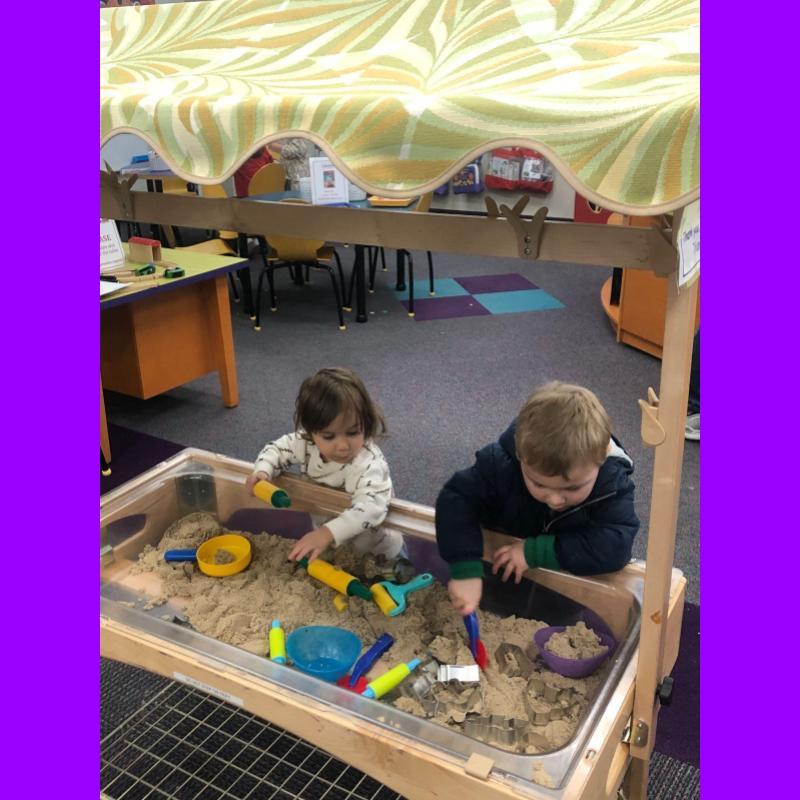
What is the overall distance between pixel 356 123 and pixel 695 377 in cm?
173

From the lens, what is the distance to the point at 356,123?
81 cm

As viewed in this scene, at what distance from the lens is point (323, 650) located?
141 cm

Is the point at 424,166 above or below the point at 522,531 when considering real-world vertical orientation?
above

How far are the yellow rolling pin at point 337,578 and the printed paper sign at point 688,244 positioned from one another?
96cm

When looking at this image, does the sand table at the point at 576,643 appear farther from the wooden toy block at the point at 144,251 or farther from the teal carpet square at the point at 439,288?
the teal carpet square at the point at 439,288

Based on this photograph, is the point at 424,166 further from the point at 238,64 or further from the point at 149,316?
the point at 149,316

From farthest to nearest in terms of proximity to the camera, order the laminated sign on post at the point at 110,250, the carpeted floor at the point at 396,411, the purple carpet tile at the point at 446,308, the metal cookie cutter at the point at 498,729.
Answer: the purple carpet tile at the point at 446,308
the laminated sign on post at the point at 110,250
the carpeted floor at the point at 396,411
the metal cookie cutter at the point at 498,729

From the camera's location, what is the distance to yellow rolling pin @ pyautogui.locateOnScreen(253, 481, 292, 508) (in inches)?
66.6

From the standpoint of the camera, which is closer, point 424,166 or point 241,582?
point 424,166

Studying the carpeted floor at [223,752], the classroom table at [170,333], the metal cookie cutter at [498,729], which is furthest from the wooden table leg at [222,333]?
the metal cookie cutter at [498,729]

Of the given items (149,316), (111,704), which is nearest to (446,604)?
(111,704)

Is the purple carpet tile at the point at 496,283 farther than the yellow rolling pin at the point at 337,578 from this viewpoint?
Yes

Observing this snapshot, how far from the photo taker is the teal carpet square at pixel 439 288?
488 cm

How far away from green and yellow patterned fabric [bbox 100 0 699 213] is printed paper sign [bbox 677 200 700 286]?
0.54 feet
